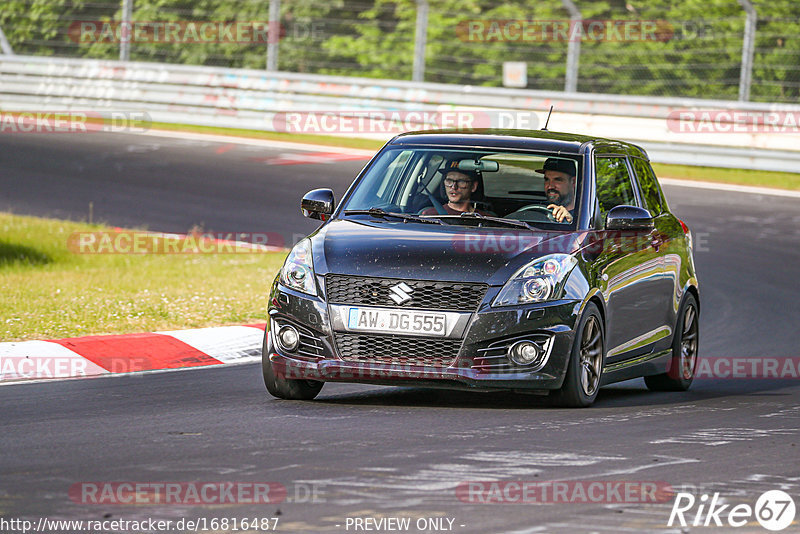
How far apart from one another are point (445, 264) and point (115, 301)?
16.0 feet

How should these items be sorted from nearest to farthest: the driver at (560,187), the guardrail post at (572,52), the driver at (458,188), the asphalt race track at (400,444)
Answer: the asphalt race track at (400,444), the driver at (560,187), the driver at (458,188), the guardrail post at (572,52)

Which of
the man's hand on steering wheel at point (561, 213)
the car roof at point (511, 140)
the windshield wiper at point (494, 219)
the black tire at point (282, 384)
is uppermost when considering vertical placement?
the car roof at point (511, 140)

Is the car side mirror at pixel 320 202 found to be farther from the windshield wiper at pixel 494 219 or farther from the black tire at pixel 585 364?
the black tire at pixel 585 364

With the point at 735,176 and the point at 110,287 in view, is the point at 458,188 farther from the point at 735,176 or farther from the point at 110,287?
the point at 735,176

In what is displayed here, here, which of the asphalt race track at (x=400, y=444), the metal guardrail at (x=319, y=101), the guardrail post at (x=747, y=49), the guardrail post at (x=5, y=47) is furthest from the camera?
the guardrail post at (x=5, y=47)

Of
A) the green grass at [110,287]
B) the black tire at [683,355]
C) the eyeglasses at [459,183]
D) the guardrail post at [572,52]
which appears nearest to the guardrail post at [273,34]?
the guardrail post at [572,52]

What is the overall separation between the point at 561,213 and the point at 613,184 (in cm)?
81

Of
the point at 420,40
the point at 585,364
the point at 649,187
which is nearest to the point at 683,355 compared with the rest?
the point at 649,187

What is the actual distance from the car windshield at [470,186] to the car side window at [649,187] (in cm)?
112

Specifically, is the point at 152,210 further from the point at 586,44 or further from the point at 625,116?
the point at 586,44

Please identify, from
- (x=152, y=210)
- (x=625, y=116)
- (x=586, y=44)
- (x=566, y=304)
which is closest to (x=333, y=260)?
(x=566, y=304)

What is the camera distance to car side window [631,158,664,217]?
10.4 m

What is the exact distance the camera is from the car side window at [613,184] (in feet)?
31.1

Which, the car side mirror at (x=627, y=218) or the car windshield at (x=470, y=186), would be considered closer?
the car side mirror at (x=627, y=218)
